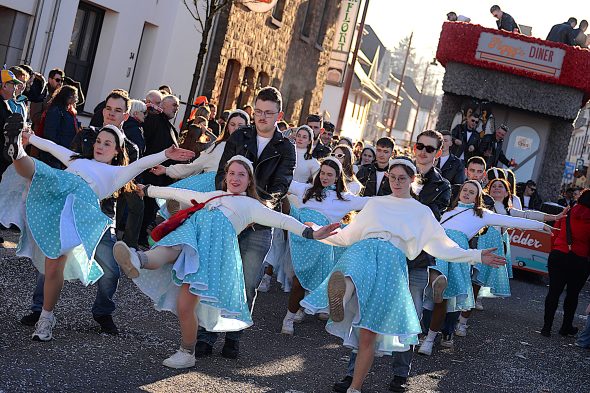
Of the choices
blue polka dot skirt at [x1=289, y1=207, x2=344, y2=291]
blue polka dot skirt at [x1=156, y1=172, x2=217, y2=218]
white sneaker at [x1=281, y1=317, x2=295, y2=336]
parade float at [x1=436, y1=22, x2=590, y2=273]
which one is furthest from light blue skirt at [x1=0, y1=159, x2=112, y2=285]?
parade float at [x1=436, y1=22, x2=590, y2=273]

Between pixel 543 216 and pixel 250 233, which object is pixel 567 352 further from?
pixel 250 233

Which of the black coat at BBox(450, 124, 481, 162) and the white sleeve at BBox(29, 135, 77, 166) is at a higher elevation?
the black coat at BBox(450, 124, 481, 162)

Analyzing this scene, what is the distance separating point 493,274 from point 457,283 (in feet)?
7.23

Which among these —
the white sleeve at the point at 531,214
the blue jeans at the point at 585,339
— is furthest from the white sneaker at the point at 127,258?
the blue jeans at the point at 585,339

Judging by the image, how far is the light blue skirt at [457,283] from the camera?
1042 centimetres

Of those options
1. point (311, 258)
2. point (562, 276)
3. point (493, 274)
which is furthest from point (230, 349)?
point (562, 276)

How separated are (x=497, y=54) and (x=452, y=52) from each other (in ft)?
2.84

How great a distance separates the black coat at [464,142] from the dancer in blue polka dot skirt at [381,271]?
1074 centimetres

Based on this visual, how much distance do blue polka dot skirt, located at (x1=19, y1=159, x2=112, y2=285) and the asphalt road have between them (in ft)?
1.77

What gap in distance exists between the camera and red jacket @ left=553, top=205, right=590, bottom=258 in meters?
13.4

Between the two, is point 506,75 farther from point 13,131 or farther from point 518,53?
point 13,131

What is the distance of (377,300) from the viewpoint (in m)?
7.69

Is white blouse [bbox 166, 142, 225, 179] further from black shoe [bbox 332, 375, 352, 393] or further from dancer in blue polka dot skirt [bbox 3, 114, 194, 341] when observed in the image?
black shoe [bbox 332, 375, 352, 393]

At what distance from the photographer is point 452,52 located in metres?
21.5
